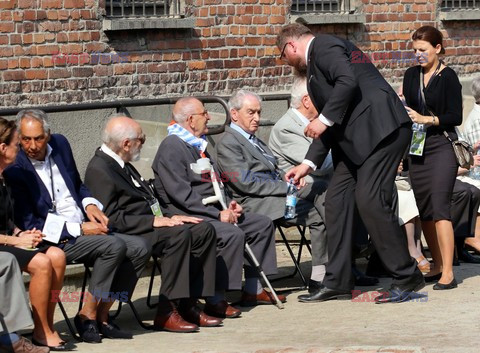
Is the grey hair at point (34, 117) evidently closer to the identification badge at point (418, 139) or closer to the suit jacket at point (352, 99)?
the suit jacket at point (352, 99)

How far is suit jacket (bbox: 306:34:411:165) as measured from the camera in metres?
7.98

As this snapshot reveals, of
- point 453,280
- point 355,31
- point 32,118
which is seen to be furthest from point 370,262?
point 355,31

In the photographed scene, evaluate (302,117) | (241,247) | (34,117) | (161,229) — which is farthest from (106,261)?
(302,117)

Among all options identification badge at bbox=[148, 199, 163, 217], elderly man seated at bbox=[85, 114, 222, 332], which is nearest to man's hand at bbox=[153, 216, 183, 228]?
elderly man seated at bbox=[85, 114, 222, 332]

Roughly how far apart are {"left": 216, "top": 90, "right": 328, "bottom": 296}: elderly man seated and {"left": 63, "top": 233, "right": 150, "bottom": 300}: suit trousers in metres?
1.44

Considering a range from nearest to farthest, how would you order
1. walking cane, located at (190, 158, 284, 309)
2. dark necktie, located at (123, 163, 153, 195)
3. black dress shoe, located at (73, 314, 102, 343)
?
black dress shoe, located at (73, 314, 102, 343)
dark necktie, located at (123, 163, 153, 195)
walking cane, located at (190, 158, 284, 309)

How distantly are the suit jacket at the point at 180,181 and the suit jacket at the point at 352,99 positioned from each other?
93 cm

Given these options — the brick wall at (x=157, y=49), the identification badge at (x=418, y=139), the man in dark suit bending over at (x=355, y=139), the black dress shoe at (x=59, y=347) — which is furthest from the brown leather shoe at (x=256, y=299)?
the brick wall at (x=157, y=49)

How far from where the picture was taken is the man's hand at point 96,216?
297 inches

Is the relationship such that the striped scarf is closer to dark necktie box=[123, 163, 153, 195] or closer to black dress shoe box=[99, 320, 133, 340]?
dark necktie box=[123, 163, 153, 195]

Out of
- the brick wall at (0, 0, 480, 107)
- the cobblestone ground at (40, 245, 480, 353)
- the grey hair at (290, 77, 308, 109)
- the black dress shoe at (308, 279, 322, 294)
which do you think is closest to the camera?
the cobblestone ground at (40, 245, 480, 353)

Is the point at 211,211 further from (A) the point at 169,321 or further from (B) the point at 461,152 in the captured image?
(B) the point at 461,152

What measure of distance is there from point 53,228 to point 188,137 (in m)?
1.42

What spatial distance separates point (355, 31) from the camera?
13.9 m
